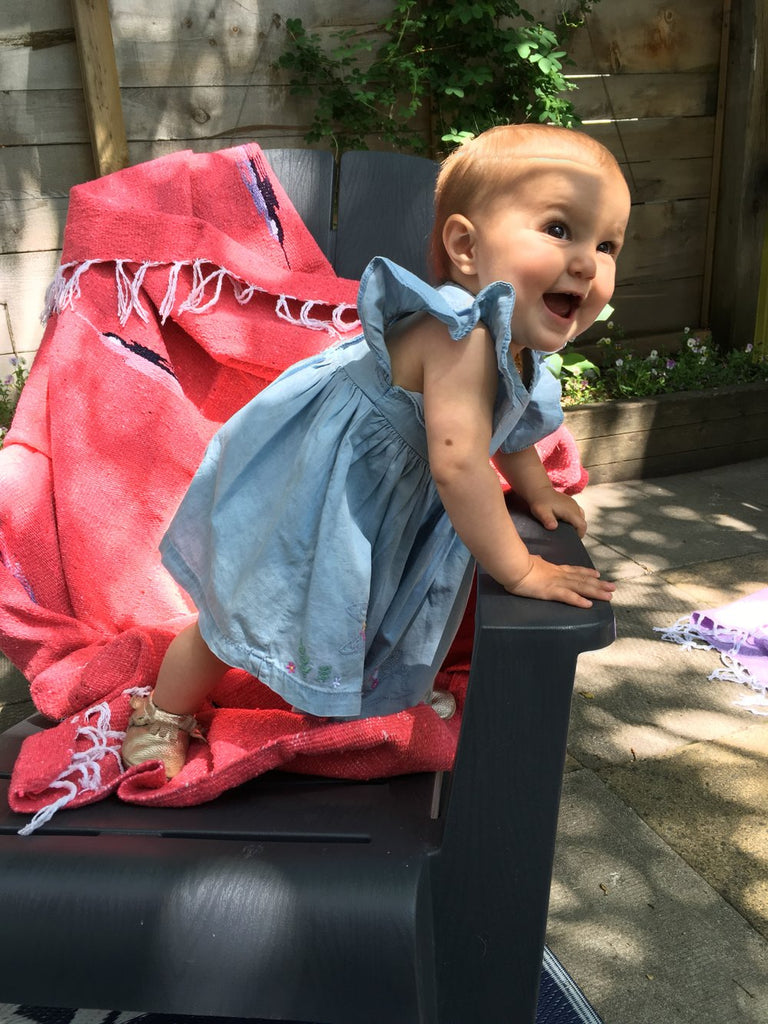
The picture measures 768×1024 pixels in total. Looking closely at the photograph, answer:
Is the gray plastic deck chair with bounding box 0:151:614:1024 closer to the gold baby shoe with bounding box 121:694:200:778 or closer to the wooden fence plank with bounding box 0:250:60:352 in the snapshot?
the gold baby shoe with bounding box 121:694:200:778

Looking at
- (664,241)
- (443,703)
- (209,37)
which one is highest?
(209,37)

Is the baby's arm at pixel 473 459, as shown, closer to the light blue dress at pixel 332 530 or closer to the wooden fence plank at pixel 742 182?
the light blue dress at pixel 332 530

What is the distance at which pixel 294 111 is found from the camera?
3191mm

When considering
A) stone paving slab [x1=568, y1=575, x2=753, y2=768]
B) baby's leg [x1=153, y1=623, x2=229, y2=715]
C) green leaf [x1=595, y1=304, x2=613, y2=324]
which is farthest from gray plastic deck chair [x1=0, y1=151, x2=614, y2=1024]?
green leaf [x1=595, y1=304, x2=613, y2=324]

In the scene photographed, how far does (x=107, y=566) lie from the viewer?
1731 mm

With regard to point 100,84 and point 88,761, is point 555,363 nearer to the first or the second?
point 100,84

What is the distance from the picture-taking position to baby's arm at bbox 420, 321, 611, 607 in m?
1.11

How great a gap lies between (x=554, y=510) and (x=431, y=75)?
7.50ft

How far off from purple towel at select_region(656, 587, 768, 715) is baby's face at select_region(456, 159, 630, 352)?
1293mm

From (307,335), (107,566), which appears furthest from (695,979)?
(307,335)

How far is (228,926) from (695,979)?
742mm

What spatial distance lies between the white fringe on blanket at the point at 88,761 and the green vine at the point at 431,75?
2.27 metres

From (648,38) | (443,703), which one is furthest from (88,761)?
(648,38)

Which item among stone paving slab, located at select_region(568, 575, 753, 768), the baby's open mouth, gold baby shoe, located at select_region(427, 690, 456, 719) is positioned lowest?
stone paving slab, located at select_region(568, 575, 753, 768)
